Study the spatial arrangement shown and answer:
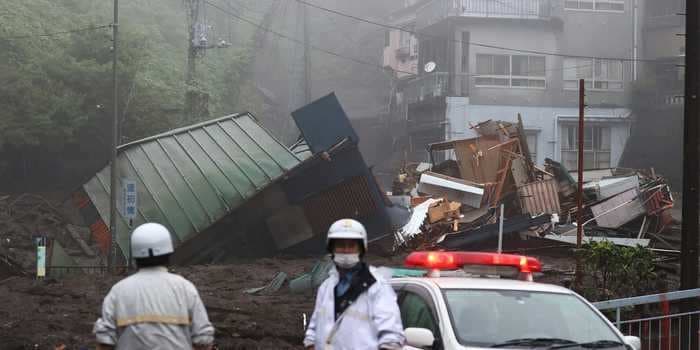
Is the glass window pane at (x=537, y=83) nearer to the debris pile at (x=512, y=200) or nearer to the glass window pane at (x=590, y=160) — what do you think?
the glass window pane at (x=590, y=160)

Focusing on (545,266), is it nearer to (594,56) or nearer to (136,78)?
(136,78)

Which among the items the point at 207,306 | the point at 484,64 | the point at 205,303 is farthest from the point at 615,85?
the point at 207,306

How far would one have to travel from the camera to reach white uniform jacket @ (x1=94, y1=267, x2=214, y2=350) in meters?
5.22

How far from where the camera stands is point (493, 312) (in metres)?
6.65

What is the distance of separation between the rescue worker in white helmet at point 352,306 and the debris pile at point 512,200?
23.6 metres

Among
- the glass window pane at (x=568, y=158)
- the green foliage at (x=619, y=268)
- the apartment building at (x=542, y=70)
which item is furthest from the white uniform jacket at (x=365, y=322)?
the glass window pane at (x=568, y=158)

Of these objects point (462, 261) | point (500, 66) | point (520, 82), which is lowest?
point (462, 261)

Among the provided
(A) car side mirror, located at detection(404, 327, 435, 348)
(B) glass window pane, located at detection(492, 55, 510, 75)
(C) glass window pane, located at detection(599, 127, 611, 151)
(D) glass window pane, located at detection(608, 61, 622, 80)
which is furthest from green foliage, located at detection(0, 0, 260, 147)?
(A) car side mirror, located at detection(404, 327, 435, 348)

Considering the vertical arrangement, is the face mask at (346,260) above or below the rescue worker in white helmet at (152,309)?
above

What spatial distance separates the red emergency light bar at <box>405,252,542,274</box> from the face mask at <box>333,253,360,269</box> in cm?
→ 143

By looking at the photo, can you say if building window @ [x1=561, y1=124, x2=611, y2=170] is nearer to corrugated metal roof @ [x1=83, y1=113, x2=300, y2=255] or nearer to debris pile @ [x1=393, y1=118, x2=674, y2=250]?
debris pile @ [x1=393, y1=118, x2=674, y2=250]

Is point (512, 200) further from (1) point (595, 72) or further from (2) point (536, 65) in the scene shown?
(1) point (595, 72)

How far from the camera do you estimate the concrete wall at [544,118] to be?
54.1 meters

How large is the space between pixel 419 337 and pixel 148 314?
1697 mm
